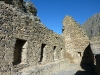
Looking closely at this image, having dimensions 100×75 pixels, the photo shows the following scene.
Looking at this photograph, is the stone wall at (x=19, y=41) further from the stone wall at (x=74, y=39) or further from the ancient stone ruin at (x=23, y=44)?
the stone wall at (x=74, y=39)

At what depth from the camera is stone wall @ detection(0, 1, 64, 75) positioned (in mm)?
5312

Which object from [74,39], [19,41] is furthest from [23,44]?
[74,39]

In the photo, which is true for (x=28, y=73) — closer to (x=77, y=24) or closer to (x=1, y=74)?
(x=1, y=74)

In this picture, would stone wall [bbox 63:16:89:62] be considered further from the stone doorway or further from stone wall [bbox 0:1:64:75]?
the stone doorway

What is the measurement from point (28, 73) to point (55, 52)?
5569 millimetres

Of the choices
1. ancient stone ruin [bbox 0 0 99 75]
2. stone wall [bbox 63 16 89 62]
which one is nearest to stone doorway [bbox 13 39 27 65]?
ancient stone ruin [bbox 0 0 99 75]

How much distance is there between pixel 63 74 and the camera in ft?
29.2

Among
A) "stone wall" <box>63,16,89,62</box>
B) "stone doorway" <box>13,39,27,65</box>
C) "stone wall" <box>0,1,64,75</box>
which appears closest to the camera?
"stone wall" <box>0,1,64,75</box>

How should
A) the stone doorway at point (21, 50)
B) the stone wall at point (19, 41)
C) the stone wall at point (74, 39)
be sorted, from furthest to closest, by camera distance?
the stone wall at point (74, 39) < the stone doorway at point (21, 50) < the stone wall at point (19, 41)

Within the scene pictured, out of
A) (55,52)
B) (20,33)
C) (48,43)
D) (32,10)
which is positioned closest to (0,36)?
(20,33)

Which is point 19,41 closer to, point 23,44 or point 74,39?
point 23,44

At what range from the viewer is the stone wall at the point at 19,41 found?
531cm

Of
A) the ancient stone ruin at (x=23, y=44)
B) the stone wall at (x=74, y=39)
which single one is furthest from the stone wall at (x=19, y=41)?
the stone wall at (x=74, y=39)

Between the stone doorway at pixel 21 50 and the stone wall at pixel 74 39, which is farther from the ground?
the stone wall at pixel 74 39
